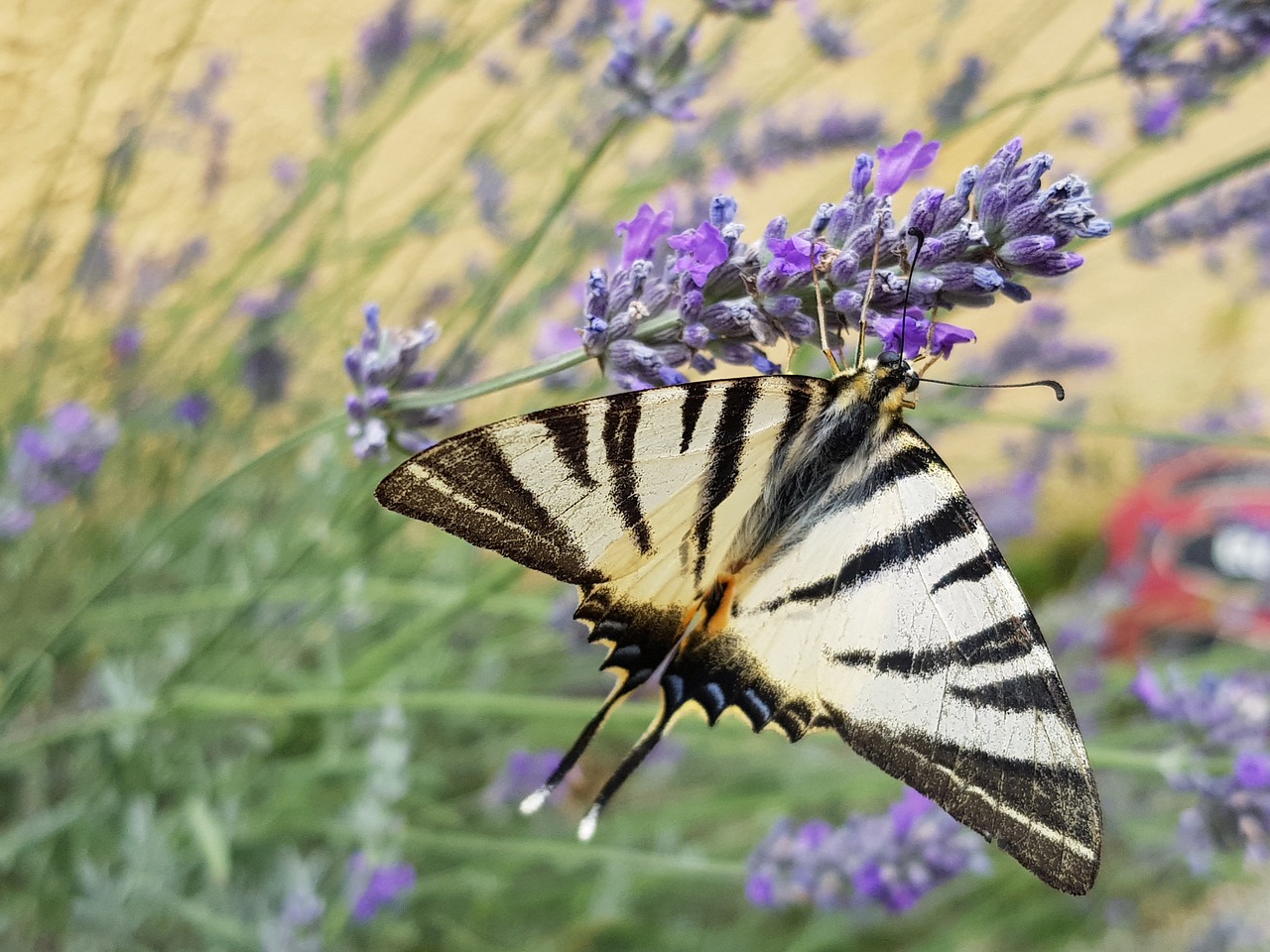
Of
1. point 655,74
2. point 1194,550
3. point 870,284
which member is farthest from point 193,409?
point 1194,550

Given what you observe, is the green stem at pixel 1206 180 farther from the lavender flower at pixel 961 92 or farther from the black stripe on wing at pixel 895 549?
the lavender flower at pixel 961 92

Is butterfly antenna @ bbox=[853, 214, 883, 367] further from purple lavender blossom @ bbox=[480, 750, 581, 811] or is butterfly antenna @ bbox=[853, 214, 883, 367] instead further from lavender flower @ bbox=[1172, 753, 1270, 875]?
purple lavender blossom @ bbox=[480, 750, 581, 811]

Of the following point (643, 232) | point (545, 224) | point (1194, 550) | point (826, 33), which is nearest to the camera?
point (643, 232)

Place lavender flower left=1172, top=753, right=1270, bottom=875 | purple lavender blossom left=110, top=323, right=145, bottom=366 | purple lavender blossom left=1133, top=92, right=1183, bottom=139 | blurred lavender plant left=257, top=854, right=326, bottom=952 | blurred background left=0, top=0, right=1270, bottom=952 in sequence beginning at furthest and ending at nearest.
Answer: purple lavender blossom left=110, top=323, right=145, bottom=366, blurred lavender plant left=257, top=854, right=326, bottom=952, purple lavender blossom left=1133, top=92, right=1183, bottom=139, blurred background left=0, top=0, right=1270, bottom=952, lavender flower left=1172, top=753, right=1270, bottom=875

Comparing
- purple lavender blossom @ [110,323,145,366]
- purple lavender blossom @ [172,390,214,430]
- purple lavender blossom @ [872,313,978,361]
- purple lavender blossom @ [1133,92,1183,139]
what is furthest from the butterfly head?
purple lavender blossom @ [110,323,145,366]

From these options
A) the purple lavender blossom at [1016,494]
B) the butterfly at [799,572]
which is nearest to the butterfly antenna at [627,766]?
the butterfly at [799,572]

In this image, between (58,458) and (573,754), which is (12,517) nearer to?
(58,458)
